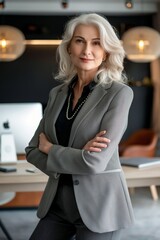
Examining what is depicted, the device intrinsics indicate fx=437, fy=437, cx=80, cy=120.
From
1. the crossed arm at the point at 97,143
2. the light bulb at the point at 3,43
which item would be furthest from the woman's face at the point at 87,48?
the light bulb at the point at 3,43

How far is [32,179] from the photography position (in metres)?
2.88

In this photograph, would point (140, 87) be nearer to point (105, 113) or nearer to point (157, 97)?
point (157, 97)

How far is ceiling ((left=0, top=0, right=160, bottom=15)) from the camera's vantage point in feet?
27.9

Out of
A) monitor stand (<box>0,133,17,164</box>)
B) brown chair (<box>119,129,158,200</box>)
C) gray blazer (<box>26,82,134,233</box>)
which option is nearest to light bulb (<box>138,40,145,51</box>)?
brown chair (<box>119,129,158,200</box>)

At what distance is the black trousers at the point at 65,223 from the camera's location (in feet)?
6.38

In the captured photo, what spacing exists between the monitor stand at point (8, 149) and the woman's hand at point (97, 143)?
5.24 ft

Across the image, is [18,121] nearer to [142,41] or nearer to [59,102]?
[59,102]

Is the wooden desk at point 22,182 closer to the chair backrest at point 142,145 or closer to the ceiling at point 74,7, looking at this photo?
the chair backrest at point 142,145

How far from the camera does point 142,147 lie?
6426 mm

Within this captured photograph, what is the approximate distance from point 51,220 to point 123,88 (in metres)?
0.70

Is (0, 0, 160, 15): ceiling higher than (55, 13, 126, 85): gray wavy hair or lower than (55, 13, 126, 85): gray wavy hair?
higher

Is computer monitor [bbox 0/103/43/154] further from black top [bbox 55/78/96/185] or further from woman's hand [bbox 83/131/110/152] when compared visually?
woman's hand [bbox 83/131/110/152]

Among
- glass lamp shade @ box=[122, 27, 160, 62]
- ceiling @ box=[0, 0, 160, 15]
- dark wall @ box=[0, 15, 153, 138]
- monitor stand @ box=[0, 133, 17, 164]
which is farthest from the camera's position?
dark wall @ box=[0, 15, 153, 138]

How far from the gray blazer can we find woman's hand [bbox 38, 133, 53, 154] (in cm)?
6
